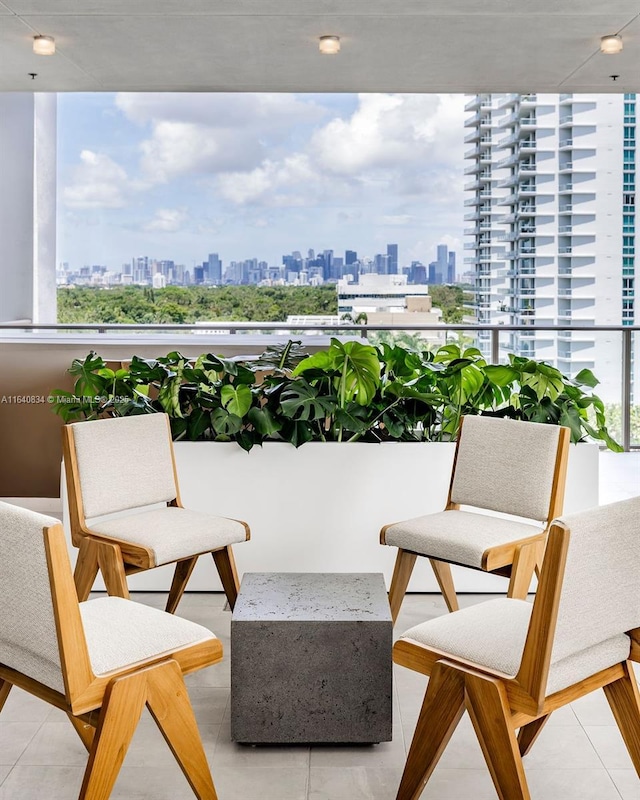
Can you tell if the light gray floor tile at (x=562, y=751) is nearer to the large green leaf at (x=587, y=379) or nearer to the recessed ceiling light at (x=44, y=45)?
the large green leaf at (x=587, y=379)

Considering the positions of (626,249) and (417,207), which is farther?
(417,207)

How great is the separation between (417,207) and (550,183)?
52.6 inches

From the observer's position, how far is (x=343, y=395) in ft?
11.0

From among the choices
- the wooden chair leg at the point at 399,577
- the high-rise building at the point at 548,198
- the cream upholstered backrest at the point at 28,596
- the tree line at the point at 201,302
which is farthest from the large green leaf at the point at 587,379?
the tree line at the point at 201,302

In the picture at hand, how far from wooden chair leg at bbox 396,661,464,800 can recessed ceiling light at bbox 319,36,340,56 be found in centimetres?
297

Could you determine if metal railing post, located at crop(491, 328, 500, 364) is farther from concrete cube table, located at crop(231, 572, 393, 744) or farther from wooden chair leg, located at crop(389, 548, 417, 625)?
concrete cube table, located at crop(231, 572, 393, 744)

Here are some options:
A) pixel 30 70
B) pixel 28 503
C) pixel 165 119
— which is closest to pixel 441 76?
pixel 30 70

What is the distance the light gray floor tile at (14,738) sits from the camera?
2234mm

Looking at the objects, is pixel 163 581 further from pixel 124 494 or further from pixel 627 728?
pixel 627 728

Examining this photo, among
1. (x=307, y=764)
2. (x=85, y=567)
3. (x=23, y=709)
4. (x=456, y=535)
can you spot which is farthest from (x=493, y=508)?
(x=23, y=709)

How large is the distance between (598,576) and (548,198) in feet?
23.5

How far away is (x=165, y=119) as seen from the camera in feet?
28.6

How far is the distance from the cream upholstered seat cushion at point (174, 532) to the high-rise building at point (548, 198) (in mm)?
4882

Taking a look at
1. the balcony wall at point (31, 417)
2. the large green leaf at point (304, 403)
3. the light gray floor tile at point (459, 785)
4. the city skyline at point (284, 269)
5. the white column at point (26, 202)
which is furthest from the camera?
the city skyline at point (284, 269)
